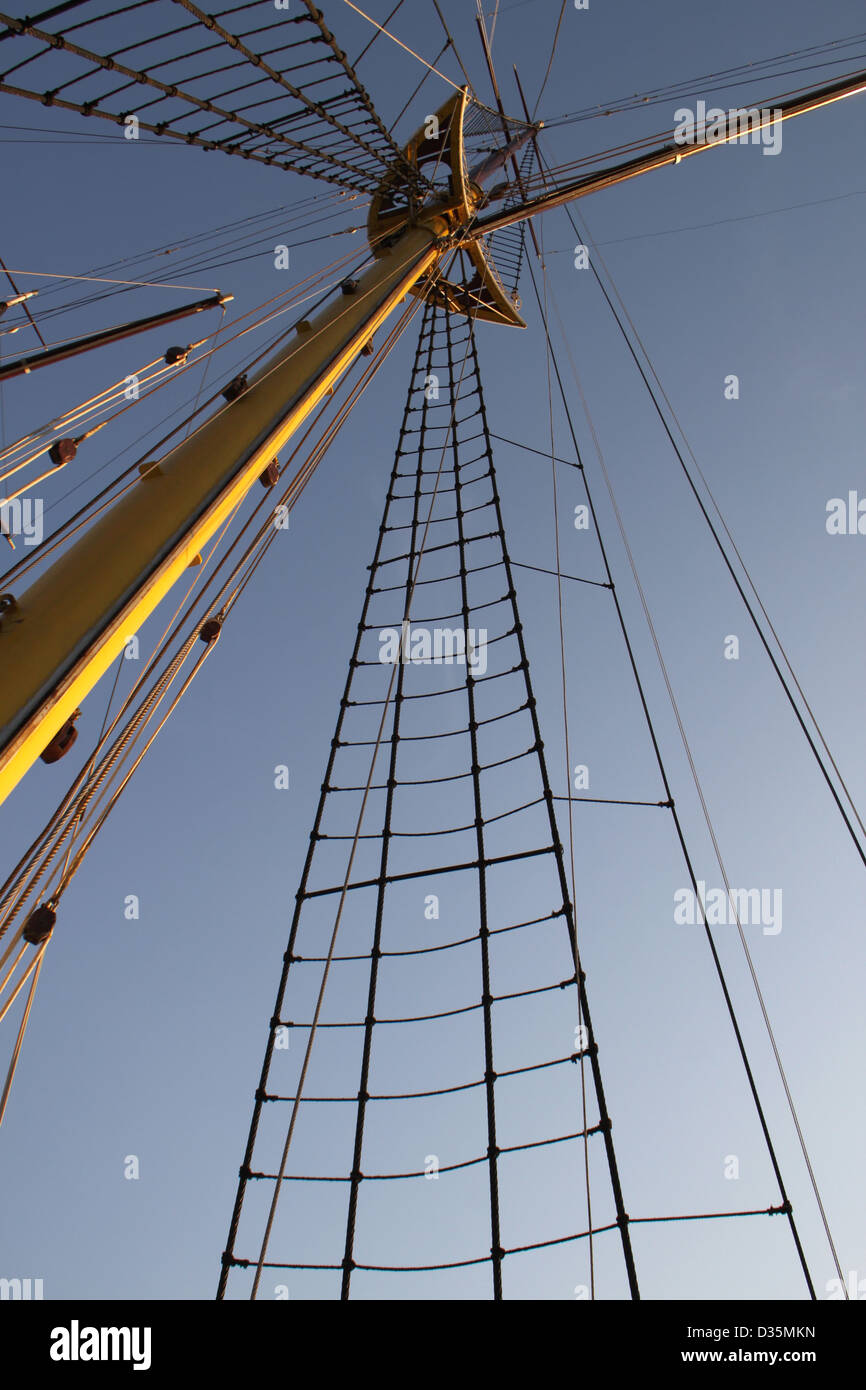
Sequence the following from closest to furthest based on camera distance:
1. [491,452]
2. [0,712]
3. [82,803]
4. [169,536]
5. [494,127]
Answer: [0,712] < [169,536] < [82,803] < [491,452] < [494,127]

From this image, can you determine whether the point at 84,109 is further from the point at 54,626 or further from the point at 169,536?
the point at 54,626

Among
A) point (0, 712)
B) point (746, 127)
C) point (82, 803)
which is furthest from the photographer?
point (746, 127)

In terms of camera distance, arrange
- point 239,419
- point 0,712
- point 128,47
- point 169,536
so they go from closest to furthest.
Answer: point 0,712, point 169,536, point 239,419, point 128,47

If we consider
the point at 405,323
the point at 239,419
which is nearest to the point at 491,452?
the point at 405,323

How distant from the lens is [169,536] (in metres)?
2.35

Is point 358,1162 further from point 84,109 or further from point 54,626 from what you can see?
point 84,109

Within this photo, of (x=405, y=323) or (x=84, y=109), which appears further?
(x=405, y=323)

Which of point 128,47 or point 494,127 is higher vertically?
point 494,127

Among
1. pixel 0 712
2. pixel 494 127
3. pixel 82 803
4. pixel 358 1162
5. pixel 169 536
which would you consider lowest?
pixel 358 1162

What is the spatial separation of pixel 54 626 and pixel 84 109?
4149 millimetres

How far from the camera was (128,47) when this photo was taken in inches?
167
